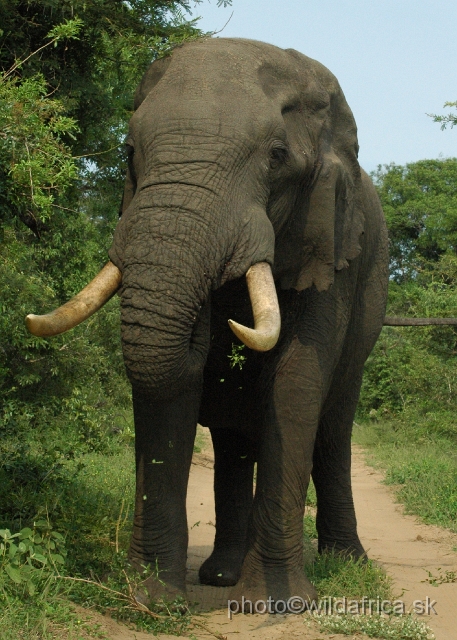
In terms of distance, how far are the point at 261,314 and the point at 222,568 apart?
264 centimetres

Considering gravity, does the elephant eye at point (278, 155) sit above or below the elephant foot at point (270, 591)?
above

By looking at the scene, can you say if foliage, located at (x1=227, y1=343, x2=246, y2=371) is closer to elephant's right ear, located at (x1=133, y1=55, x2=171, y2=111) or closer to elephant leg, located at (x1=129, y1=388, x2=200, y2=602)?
elephant leg, located at (x1=129, y1=388, x2=200, y2=602)

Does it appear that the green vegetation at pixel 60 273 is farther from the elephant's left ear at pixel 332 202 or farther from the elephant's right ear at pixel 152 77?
the elephant's left ear at pixel 332 202

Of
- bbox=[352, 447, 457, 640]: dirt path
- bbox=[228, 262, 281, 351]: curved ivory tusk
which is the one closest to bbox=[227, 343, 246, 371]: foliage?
bbox=[228, 262, 281, 351]: curved ivory tusk

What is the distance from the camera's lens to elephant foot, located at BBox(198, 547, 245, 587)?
6605 millimetres

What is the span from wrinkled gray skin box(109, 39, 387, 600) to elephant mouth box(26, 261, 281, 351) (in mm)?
77

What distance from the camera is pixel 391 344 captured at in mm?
19453

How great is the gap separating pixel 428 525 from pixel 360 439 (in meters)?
8.24

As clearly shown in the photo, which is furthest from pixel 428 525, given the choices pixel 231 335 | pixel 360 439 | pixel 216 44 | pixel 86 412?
pixel 360 439

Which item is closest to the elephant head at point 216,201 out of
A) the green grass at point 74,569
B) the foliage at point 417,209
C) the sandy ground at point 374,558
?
the green grass at point 74,569

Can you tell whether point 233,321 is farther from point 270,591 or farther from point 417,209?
point 417,209

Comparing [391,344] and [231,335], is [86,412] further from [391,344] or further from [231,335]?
[391,344]

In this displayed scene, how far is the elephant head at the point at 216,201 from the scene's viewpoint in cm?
452

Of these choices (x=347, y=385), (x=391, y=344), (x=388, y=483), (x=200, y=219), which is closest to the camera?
(x=200, y=219)
